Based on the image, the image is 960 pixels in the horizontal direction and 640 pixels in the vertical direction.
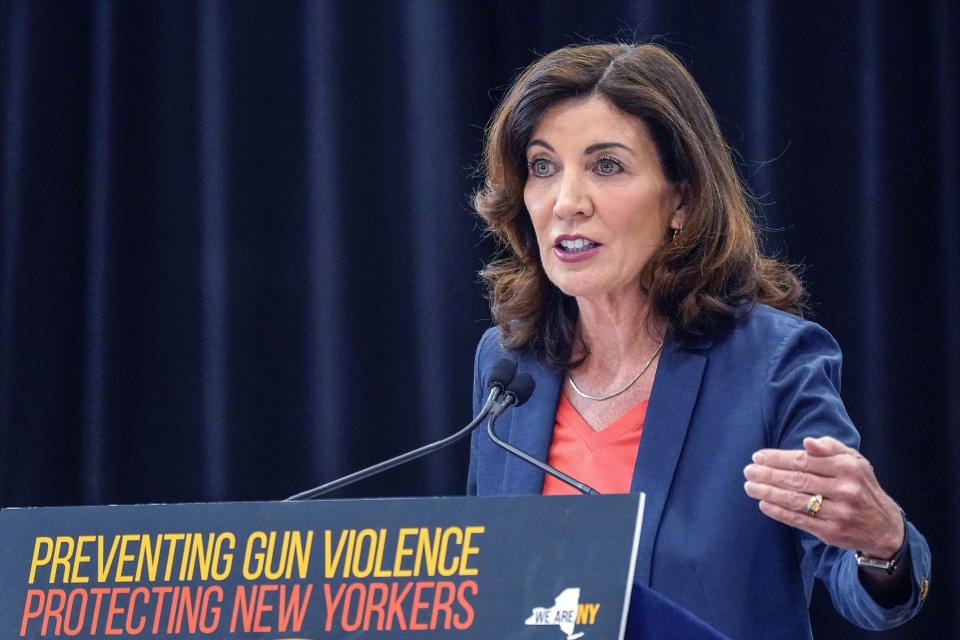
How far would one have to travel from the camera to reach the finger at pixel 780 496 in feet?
3.20

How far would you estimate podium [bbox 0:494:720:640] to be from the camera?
819 millimetres

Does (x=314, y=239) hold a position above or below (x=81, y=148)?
below

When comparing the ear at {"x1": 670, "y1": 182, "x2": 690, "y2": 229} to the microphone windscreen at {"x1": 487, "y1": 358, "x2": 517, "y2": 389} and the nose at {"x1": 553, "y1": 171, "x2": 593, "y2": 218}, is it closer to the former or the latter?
the nose at {"x1": 553, "y1": 171, "x2": 593, "y2": 218}

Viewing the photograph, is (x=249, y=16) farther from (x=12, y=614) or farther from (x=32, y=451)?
(x=12, y=614)

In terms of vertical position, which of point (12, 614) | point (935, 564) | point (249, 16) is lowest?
point (935, 564)

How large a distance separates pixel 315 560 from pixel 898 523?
595 millimetres

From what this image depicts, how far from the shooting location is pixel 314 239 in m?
2.50

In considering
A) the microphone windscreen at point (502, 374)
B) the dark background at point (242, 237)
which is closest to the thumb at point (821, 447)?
the microphone windscreen at point (502, 374)

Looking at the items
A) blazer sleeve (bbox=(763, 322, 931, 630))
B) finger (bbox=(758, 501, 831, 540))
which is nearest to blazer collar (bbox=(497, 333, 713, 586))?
blazer sleeve (bbox=(763, 322, 931, 630))

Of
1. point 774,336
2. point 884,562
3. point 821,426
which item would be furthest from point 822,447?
point 774,336

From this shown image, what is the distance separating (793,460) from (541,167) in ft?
2.55

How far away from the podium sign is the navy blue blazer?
522 millimetres

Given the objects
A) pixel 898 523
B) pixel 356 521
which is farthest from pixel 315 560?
pixel 898 523

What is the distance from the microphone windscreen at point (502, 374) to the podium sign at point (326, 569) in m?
0.40
